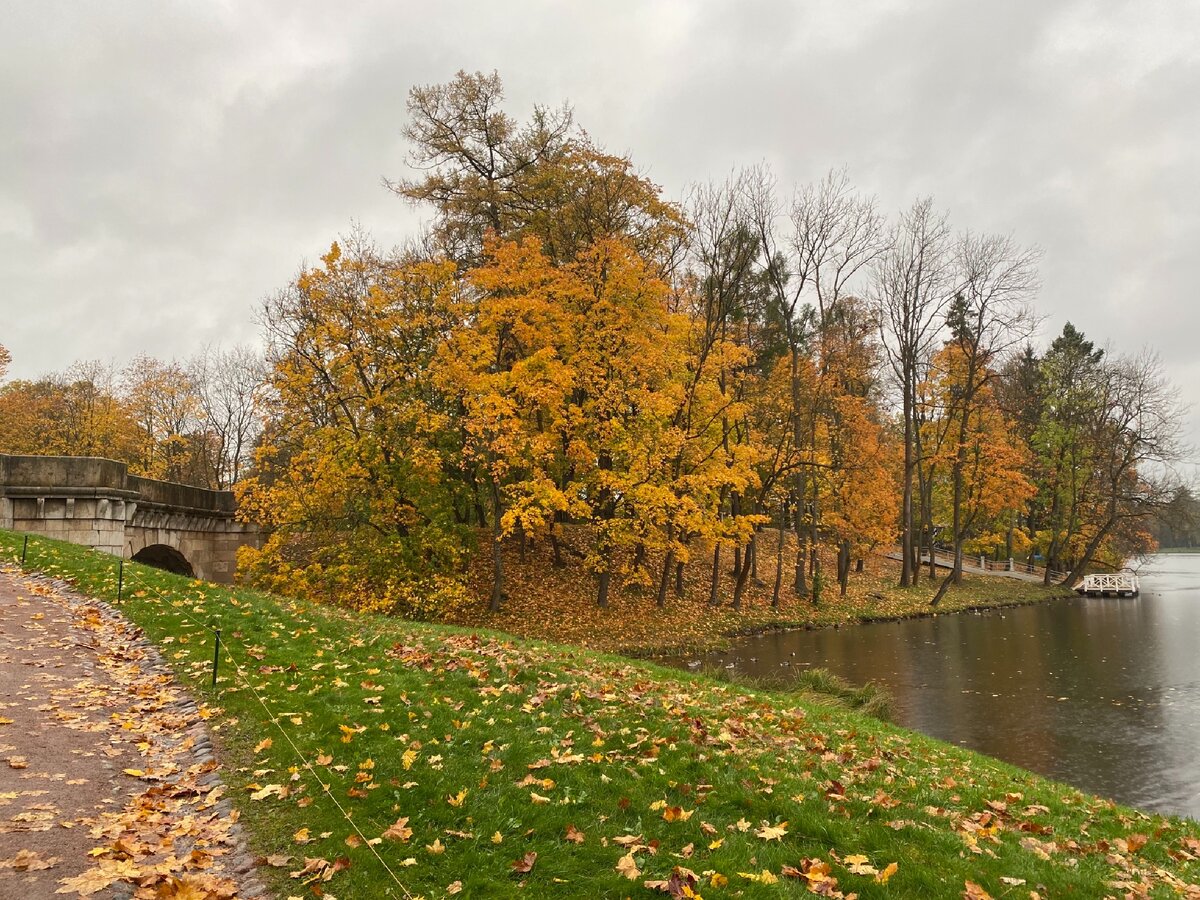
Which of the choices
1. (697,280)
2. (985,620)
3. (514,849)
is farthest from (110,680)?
(985,620)

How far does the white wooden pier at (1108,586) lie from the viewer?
42.5 m

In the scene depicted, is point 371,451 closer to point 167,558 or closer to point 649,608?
point 649,608

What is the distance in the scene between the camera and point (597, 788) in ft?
20.5

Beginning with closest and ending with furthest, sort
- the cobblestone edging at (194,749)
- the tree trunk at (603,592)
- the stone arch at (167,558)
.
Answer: the cobblestone edging at (194,749) → the tree trunk at (603,592) → the stone arch at (167,558)

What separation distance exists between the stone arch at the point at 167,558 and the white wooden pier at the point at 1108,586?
48.6 meters

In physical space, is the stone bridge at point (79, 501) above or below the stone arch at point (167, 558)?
above

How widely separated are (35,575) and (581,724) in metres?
13.5

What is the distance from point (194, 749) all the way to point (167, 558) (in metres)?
24.9

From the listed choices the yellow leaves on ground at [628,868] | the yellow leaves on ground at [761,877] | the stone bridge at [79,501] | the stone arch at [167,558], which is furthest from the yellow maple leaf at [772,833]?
the stone arch at [167,558]

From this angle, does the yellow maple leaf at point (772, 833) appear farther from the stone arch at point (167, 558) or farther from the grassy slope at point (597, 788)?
the stone arch at point (167, 558)

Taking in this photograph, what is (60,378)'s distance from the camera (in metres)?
49.1

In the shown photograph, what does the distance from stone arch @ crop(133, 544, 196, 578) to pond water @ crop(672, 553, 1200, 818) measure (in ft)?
65.5

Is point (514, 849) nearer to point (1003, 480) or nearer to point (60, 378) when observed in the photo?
point (1003, 480)

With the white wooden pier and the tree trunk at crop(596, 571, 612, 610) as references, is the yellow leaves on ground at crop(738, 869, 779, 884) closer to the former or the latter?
the tree trunk at crop(596, 571, 612, 610)
